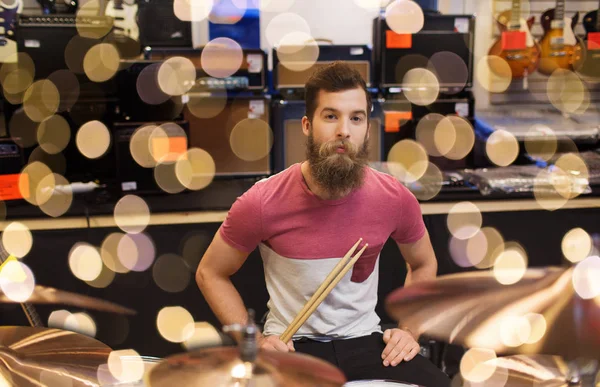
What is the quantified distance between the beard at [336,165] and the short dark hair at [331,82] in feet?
0.28

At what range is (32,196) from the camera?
238 centimetres

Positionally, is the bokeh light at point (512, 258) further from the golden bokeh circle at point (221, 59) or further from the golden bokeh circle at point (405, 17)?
the golden bokeh circle at point (221, 59)

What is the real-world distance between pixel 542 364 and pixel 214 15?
140 inches

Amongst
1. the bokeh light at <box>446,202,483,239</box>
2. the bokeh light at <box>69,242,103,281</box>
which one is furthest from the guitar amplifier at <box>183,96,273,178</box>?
the bokeh light at <box>446,202,483,239</box>

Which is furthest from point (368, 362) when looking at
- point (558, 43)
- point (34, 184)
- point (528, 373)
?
point (558, 43)

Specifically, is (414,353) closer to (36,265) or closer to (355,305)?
(355,305)

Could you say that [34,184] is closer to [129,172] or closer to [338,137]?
[129,172]

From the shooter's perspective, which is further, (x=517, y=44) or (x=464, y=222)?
(x=517, y=44)

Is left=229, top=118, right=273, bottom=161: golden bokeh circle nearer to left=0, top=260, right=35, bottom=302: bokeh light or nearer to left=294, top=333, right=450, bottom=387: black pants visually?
left=0, top=260, right=35, bottom=302: bokeh light

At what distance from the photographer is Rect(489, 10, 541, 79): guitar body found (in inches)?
146

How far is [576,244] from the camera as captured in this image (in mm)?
2467

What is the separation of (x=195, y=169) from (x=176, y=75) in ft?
1.60

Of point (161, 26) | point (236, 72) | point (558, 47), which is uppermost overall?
point (161, 26)

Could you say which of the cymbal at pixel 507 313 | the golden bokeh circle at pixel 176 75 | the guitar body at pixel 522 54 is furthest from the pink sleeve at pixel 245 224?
the guitar body at pixel 522 54
